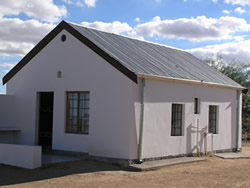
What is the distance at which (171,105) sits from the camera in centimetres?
1387

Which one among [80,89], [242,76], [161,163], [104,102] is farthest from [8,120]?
[242,76]

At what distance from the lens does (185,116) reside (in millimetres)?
14484

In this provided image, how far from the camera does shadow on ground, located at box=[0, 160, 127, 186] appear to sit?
1010cm

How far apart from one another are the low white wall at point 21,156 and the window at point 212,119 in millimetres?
7560

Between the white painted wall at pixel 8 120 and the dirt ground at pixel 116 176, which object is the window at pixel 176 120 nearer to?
the dirt ground at pixel 116 176

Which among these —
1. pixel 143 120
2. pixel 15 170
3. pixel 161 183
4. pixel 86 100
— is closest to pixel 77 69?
pixel 86 100

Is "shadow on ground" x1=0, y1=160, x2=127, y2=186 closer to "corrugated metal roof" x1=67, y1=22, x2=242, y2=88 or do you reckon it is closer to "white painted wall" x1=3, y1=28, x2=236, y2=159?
"white painted wall" x1=3, y1=28, x2=236, y2=159

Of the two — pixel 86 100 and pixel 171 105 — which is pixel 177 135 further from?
pixel 86 100

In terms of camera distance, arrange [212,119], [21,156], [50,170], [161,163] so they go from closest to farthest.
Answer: [50,170] < [21,156] < [161,163] < [212,119]

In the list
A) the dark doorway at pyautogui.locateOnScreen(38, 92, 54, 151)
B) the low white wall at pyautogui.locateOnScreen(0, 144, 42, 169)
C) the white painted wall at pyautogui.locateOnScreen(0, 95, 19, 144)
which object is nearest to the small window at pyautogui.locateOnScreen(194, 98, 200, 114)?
the dark doorway at pyautogui.locateOnScreen(38, 92, 54, 151)

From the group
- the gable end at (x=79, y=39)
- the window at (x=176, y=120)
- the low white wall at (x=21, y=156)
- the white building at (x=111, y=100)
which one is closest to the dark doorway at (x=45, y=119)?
the white building at (x=111, y=100)

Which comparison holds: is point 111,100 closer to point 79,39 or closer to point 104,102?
point 104,102

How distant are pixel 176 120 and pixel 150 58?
2.52 m

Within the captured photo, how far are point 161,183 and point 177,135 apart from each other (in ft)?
14.9
